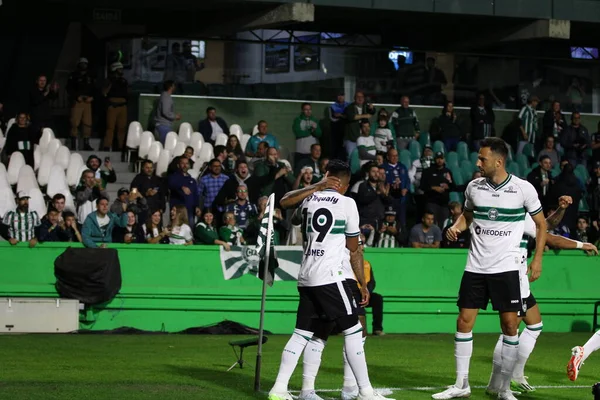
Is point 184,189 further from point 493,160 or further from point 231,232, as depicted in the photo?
point 493,160

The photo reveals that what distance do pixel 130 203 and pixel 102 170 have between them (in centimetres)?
245

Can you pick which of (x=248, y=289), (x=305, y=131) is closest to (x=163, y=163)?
(x=305, y=131)

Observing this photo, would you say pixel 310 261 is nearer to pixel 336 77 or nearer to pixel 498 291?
pixel 498 291

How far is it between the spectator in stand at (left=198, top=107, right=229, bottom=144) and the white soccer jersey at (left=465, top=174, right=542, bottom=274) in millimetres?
13783

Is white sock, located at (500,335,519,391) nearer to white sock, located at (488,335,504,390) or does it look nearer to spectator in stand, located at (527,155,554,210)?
white sock, located at (488,335,504,390)

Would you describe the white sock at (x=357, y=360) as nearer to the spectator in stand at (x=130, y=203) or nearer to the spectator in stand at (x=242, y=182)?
the spectator in stand at (x=130, y=203)

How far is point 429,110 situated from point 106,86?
734 cm

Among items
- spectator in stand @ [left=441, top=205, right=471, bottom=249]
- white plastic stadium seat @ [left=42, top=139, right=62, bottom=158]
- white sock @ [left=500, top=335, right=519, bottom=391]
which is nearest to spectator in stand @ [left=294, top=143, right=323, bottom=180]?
spectator in stand @ [left=441, top=205, right=471, bottom=249]

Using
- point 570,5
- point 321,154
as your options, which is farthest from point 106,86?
point 570,5

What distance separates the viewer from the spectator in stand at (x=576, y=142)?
2505 centimetres

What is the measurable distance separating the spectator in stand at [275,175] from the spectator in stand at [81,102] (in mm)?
4443

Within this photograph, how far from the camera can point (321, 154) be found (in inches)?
954

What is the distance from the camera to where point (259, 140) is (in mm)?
22438

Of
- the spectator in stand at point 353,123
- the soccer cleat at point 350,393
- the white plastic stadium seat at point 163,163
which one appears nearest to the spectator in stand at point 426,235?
the spectator in stand at point 353,123
